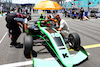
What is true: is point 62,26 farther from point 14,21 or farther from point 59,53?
point 14,21

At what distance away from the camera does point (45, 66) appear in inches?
121

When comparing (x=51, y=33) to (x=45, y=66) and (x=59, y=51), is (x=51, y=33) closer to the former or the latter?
(x=59, y=51)

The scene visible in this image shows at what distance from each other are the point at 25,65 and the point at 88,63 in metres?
1.98

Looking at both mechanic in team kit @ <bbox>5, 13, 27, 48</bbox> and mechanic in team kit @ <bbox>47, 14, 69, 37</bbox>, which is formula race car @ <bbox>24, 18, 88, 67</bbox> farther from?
mechanic in team kit @ <bbox>5, 13, 27, 48</bbox>

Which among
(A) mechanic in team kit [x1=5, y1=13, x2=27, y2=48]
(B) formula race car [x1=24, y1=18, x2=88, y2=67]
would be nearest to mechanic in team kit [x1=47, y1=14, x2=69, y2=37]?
(B) formula race car [x1=24, y1=18, x2=88, y2=67]

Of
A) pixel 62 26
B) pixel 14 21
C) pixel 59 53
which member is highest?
pixel 14 21

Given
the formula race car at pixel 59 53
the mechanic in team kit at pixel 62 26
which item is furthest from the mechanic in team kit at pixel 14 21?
the mechanic in team kit at pixel 62 26

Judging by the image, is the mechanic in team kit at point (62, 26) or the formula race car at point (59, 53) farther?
the mechanic in team kit at point (62, 26)

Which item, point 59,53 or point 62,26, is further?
point 62,26

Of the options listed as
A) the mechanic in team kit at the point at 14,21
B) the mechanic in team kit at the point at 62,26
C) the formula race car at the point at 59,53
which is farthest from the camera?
the mechanic in team kit at the point at 62,26

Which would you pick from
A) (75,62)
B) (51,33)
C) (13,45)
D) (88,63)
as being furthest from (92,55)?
(13,45)

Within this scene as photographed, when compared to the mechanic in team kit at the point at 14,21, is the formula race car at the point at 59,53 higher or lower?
lower

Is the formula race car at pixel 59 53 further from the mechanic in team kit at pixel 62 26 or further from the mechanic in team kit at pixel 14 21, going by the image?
the mechanic in team kit at pixel 14 21

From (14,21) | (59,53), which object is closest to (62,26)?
(59,53)
